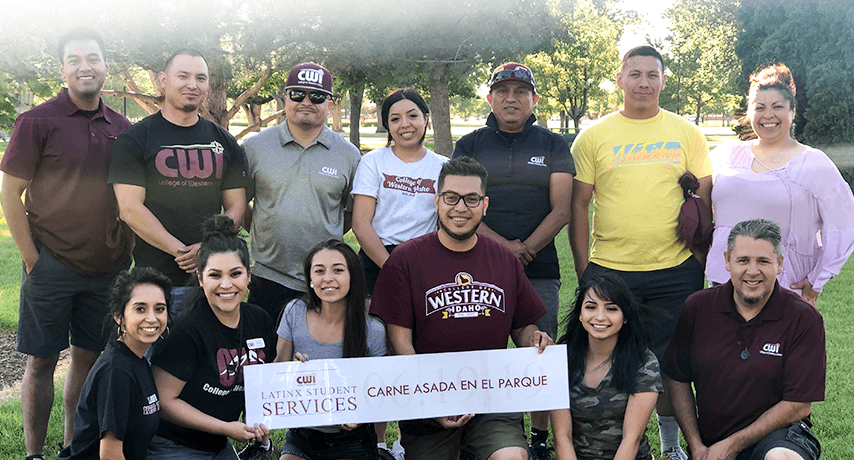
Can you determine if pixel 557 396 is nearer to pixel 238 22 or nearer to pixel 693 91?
pixel 238 22

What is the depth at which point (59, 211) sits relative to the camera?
4406mm

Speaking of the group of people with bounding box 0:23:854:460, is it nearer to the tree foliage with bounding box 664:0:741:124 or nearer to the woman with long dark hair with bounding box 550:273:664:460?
the woman with long dark hair with bounding box 550:273:664:460

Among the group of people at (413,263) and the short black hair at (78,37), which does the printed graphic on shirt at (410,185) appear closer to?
the group of people at (413,263)

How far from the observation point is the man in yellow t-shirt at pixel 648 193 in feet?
15.5

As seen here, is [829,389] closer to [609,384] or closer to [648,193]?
[648,193]

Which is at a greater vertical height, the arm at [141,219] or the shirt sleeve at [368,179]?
the shirt sleeve at [368,179]

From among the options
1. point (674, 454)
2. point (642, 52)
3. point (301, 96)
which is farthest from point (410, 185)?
point (674, 454)

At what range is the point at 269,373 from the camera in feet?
12.4

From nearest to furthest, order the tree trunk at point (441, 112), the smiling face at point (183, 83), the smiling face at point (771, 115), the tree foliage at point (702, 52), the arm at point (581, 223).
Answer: the smiling face at point (183, 83)
the smiling face at point (771, 115)
the arm at point (581, 223)
the tree trunk at point (441, 112)
the tree foliage at point (702, 52)

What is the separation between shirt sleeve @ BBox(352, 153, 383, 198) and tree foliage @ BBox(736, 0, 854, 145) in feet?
55.0

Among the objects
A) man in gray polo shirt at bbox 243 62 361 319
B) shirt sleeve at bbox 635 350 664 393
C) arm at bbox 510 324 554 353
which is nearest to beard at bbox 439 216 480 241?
arm at bbox 510 324 554 353

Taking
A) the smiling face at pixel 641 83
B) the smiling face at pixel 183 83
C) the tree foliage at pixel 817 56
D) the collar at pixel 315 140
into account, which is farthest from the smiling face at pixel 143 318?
the tree foliage at pixel 817 56

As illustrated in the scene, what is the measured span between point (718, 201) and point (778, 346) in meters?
1.27

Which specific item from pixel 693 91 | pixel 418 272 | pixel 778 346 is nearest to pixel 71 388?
pixel 418 272
